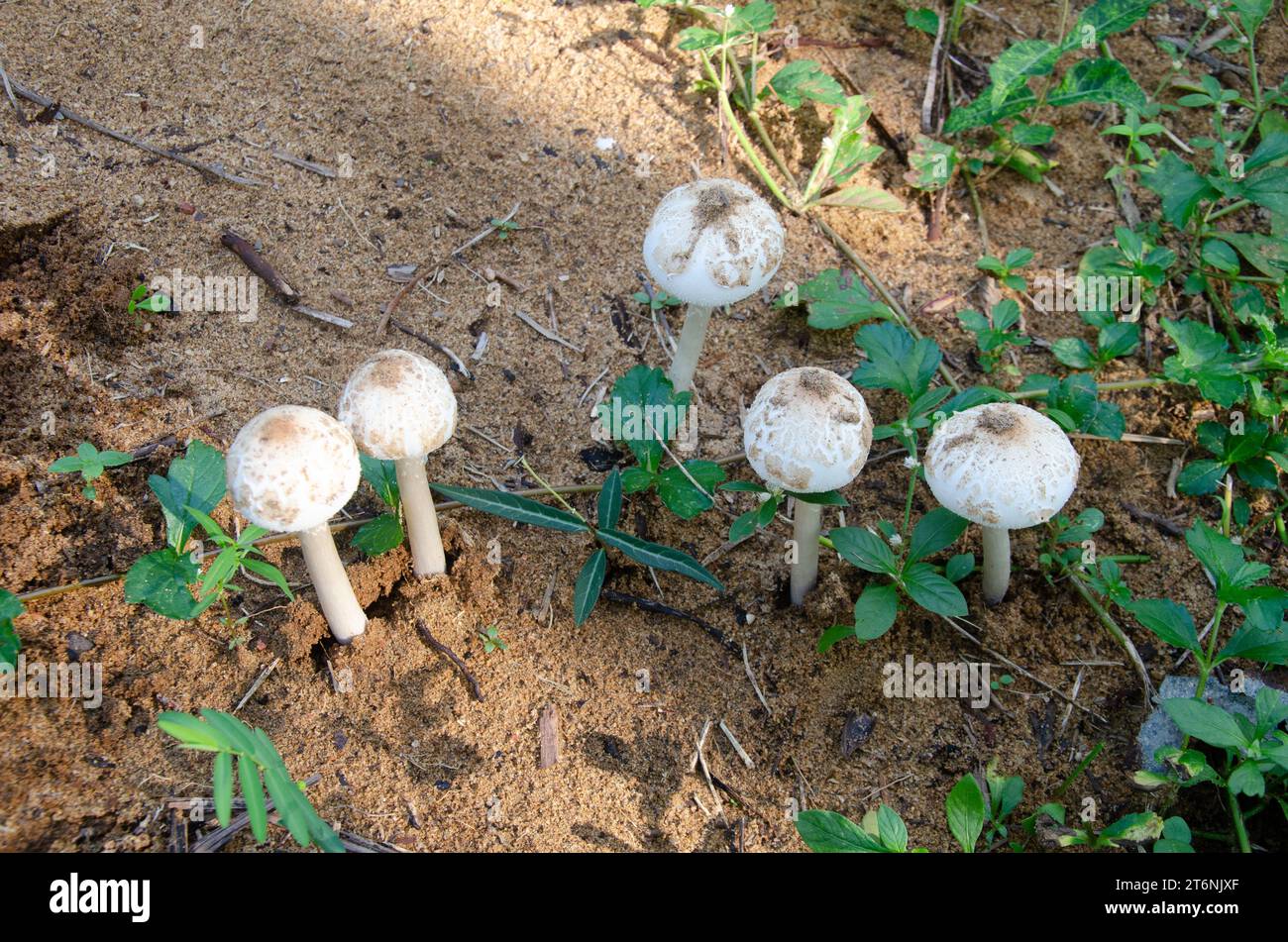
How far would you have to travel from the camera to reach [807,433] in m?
3.03

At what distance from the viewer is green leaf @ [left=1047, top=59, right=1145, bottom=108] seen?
14.6 feet

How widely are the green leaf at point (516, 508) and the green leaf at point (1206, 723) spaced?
196 centimetres

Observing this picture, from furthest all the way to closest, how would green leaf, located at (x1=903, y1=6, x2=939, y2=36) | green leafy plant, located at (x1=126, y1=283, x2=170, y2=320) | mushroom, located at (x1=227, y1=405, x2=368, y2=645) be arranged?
green leaf, located at (x1=903, y1=6, x2=939, y2=36) < green leafy plant, located at (x1=126, y1=283, x2=170, y2=320) < mushroom, located at (x1=227, y1=405, x2=368, y2=645)

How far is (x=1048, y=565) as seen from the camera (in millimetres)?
3709

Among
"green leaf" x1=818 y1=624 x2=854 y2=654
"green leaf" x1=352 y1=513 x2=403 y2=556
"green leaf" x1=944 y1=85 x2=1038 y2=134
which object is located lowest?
"green leaf" x1=818 y1=624 x2=854 y2=654

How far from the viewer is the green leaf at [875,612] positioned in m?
3.15

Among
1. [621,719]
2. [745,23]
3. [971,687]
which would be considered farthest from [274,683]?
[745,23]

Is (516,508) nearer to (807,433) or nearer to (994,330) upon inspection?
(807,433)

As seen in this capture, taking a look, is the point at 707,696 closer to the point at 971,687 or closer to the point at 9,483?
the point at 971,687

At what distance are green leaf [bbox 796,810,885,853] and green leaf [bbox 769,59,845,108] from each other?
3.23 metres

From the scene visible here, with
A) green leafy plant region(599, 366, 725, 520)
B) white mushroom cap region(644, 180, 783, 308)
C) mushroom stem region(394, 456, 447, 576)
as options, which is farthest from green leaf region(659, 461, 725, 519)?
mushroom stem region(394, 456, 447, 576)

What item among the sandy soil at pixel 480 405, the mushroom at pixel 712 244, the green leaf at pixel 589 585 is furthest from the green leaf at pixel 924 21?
the green leaf at pixel 589 585

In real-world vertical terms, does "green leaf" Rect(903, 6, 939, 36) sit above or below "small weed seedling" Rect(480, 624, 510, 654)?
above

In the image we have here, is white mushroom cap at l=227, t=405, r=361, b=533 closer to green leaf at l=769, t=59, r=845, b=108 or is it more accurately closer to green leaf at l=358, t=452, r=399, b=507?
green leaf at l=358, t=452, r=399, b=507
